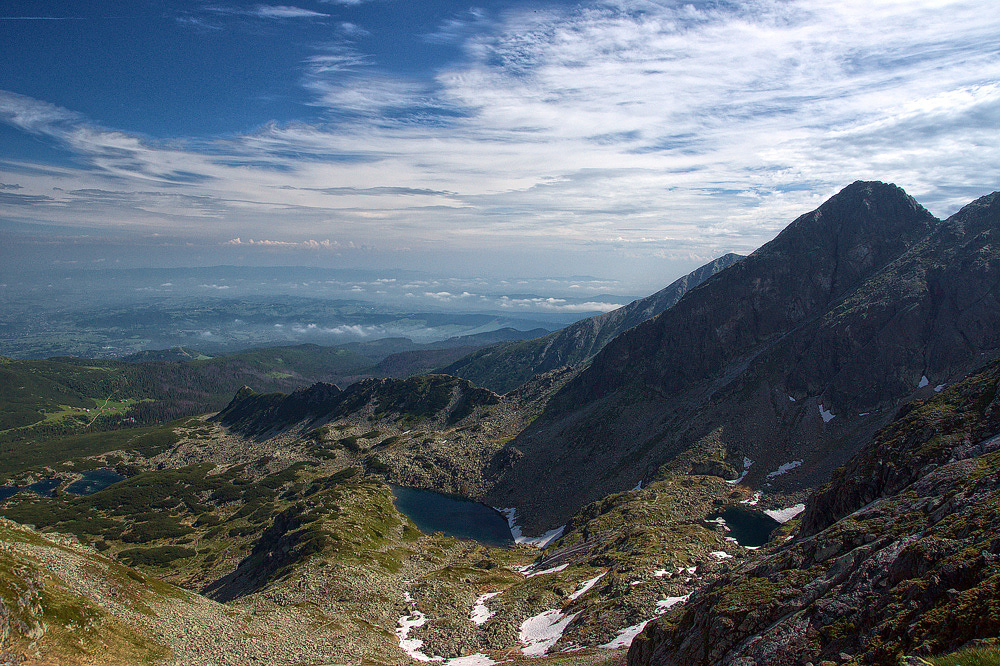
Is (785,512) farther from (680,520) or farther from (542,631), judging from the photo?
(542,631)

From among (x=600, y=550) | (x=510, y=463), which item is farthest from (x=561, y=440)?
(x=600, y=550)

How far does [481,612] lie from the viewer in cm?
7662

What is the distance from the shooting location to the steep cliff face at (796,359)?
13288 cm

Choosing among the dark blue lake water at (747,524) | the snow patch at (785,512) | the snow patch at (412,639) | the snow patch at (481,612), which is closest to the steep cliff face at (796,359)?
the snow patch at (785,512)

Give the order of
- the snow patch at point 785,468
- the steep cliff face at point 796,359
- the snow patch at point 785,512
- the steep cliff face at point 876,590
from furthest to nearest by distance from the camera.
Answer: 1. the steep cliff face at point 796,359
2. the snow patch at point 785,468
3. the snow patch at point 785,512
4. the steep cliff face at point 876,590

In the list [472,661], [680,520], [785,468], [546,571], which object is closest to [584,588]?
[546,571]

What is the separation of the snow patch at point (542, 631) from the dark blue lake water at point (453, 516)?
63.6 metres

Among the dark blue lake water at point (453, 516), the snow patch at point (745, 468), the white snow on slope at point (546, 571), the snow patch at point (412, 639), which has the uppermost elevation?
the snow patch at point (745, 468)

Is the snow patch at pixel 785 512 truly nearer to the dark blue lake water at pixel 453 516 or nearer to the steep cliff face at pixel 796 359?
the steep cliff face at pixel 796 359

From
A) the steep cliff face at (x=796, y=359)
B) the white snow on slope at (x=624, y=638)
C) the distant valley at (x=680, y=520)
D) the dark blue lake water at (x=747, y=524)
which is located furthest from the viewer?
the steep cliff face at (x=796, y=359)

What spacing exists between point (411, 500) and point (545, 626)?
353ft

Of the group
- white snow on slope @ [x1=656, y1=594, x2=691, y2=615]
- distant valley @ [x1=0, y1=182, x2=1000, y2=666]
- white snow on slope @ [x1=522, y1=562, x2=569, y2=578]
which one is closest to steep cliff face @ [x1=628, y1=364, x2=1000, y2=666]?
distant valley @ [x1=0, y1=182, x2=1000, y2=666]

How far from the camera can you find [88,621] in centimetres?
4162

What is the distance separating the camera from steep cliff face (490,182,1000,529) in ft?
436
